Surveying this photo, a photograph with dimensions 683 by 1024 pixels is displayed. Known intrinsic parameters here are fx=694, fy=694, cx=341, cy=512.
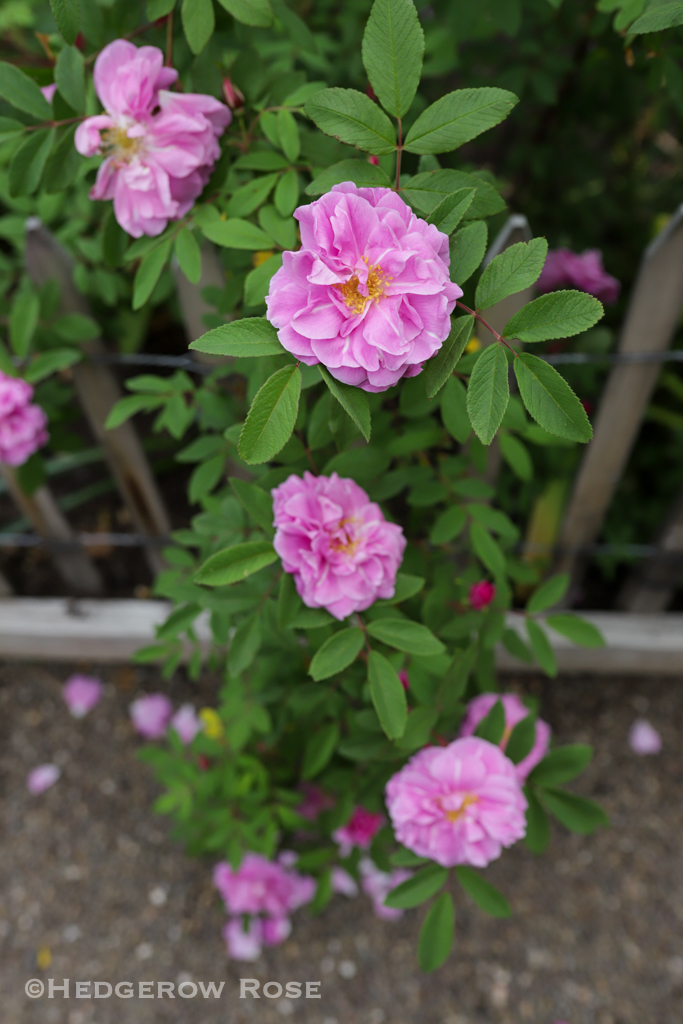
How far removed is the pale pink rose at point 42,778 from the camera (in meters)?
1.84

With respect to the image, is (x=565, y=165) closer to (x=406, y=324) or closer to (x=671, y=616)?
(x=671, y=616)

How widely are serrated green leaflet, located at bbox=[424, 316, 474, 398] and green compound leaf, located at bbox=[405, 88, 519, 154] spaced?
192 millimetres

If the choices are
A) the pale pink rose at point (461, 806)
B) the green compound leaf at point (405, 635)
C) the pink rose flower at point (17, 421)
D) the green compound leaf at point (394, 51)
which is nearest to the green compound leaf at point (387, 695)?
the green compound leaf at point (405, 635)

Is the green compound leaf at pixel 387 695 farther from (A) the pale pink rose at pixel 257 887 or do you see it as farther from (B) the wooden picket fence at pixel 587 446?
(A) the pale pink rose at pixel 257 887

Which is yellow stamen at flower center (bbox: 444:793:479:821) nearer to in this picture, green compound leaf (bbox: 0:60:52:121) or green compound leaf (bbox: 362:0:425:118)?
green compound leaf (bbox: 362:0:425:118)

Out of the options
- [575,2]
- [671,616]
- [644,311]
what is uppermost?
[575,2]

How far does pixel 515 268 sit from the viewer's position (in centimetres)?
62

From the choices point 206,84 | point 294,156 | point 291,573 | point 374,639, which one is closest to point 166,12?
point 206,84

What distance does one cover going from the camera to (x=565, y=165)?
1793 mm

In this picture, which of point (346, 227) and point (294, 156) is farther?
point (294, 156)

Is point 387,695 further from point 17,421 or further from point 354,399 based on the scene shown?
point 17,421

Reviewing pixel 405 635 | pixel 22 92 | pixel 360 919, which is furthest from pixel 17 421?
pixel 360 919

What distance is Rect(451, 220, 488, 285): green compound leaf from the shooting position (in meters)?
0.62

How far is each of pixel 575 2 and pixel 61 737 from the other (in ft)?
6.85
